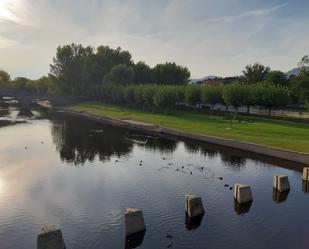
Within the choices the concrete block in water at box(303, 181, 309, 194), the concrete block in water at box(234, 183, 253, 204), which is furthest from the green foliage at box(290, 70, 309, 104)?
the concrete block in water at box(234, 183, 253, 204)

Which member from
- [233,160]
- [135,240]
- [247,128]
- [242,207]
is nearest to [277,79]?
[247,128]

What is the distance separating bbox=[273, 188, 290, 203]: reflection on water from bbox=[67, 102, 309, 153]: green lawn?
15270 mm

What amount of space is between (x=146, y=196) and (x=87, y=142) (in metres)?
38.6

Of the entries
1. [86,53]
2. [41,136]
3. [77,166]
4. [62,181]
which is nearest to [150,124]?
[41,136]

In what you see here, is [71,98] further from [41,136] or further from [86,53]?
[41,136]

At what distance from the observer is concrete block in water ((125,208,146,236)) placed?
30109 mm

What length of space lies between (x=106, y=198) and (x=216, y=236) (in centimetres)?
1303

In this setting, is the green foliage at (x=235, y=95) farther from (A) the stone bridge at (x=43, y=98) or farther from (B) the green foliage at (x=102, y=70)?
(A) the stone bridge at (x=43, y=98)

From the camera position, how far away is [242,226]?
3294cm

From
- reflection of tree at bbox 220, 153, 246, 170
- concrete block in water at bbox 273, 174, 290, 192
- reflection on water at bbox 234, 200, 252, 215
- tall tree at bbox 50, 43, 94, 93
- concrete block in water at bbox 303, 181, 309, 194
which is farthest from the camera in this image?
tall tree at bbox 50, 43, 94, 93

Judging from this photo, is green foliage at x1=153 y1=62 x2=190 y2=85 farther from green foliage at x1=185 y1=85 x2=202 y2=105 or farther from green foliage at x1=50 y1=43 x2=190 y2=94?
green foliage at x1=185 y1=85 x2=202 y2=105

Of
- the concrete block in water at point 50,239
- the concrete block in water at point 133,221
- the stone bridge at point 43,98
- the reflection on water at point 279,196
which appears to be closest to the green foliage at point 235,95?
the reflection on water at point 279,196

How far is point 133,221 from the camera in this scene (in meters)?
30.3

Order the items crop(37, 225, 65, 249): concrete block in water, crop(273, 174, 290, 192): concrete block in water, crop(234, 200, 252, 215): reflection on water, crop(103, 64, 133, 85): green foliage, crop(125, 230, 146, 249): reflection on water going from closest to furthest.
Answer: crop(37, 225, 65, 249): concrete block in water < crop(125, 230, 146, 249): reflection on water < crop(234, 200, 252, 215): reflection on water < crop(273, 174, 290, 192): concrete block in water < crop(103, 64, 133, 85): green foliage
